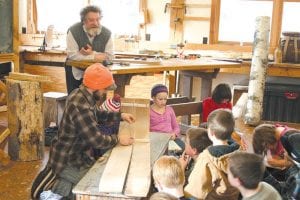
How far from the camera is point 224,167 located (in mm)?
2477

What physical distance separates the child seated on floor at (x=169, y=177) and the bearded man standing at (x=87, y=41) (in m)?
2.41

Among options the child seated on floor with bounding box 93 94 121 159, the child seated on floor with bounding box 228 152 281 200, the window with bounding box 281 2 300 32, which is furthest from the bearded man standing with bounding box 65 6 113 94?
the window with bounding box 281 2 300 32

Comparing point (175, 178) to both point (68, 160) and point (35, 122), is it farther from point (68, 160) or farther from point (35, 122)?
point (35, 122)

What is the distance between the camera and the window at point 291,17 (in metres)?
7.24

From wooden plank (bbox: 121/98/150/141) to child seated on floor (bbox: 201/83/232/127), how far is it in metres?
1.26

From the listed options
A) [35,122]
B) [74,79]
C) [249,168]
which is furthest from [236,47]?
[249,168]

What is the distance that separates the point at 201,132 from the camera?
2902 mm

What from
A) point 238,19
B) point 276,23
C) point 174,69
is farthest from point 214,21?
point 174,69

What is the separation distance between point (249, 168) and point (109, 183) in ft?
2.19

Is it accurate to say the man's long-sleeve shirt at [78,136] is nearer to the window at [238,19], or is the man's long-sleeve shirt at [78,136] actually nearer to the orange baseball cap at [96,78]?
the orange baseball cap at [96,78]

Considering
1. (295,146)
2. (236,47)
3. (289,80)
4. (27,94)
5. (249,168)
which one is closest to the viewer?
(249,168)

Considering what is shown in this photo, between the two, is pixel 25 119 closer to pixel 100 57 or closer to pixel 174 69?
pixel 100 57

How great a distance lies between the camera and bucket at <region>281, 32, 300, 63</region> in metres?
6.71

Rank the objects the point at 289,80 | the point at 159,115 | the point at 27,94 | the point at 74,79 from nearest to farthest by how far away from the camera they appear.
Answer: the point at 159,115 < the point at 27,94 < the point at 74,79 < the point at 289,80
